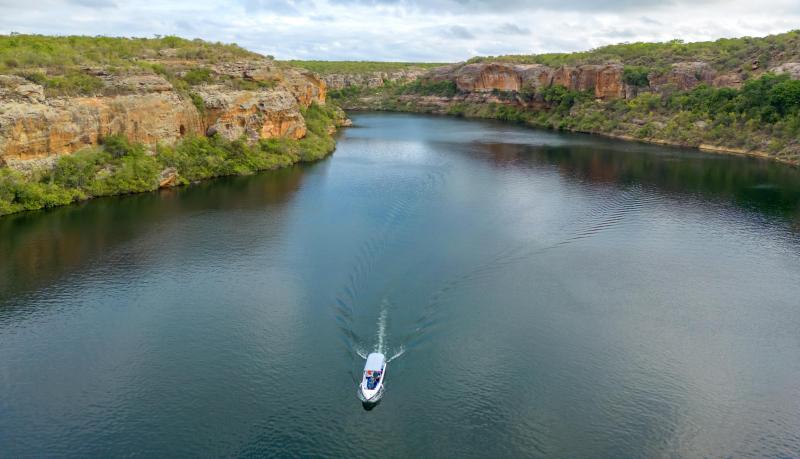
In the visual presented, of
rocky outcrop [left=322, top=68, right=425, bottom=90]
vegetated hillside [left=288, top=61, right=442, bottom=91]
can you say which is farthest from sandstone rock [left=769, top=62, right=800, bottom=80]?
vegetated hillside [left=288, top=61, right=442, bottom=91]

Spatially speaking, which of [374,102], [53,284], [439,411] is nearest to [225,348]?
[439,411]

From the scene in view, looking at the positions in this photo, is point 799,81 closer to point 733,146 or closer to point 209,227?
point 733,146

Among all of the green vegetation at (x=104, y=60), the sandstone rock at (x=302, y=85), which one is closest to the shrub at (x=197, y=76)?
the green vegetation at (x=104, y=60)

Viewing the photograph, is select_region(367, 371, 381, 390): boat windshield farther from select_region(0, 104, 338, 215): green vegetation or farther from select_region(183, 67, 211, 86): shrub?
select_region(183, 67, 211, 86): shrub

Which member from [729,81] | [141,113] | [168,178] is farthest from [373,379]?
[729,81]

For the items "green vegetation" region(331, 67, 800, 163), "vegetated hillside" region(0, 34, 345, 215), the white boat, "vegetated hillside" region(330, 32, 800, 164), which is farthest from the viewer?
"vegetated hillside" region(330, 32, 800, 164)
